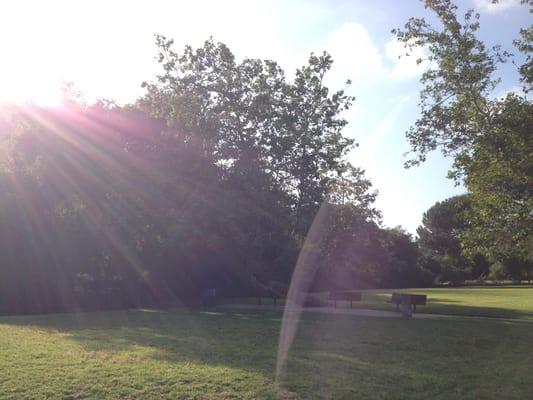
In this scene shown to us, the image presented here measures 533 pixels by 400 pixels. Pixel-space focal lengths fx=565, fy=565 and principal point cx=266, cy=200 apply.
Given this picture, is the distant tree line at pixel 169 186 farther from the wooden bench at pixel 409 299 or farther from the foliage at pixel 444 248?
the foliage at pixel 444 248

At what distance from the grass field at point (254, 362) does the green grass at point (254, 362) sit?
0.06 feet

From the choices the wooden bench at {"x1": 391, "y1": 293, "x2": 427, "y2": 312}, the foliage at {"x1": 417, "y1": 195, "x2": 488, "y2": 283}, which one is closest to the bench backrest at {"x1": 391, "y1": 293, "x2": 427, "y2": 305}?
the wooden bench at {"x1": 391, "y1": 293, "x2": 427, "y2": 312}

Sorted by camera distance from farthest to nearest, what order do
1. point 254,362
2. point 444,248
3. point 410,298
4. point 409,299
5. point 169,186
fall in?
point 444,248 < point 169,186 < point 410,298 < point 409,299 < point 254,362

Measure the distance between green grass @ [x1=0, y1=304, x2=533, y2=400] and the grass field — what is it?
0.02 m

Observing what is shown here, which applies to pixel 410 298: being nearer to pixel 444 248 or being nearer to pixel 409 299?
pixel 409 299

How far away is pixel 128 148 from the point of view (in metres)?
25.9

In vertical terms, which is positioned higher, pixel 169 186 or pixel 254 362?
pixel 169 186

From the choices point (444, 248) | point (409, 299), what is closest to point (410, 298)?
point (409, 299)

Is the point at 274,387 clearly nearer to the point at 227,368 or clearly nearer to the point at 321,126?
the point at 227,368

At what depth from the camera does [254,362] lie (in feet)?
32.4

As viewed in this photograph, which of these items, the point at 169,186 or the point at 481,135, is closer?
the point at 481,135

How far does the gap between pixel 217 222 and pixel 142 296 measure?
19.4 ft

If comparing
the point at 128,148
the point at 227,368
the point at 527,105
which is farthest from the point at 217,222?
the point at 227,368

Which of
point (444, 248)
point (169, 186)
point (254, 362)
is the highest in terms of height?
point (444, 248)
